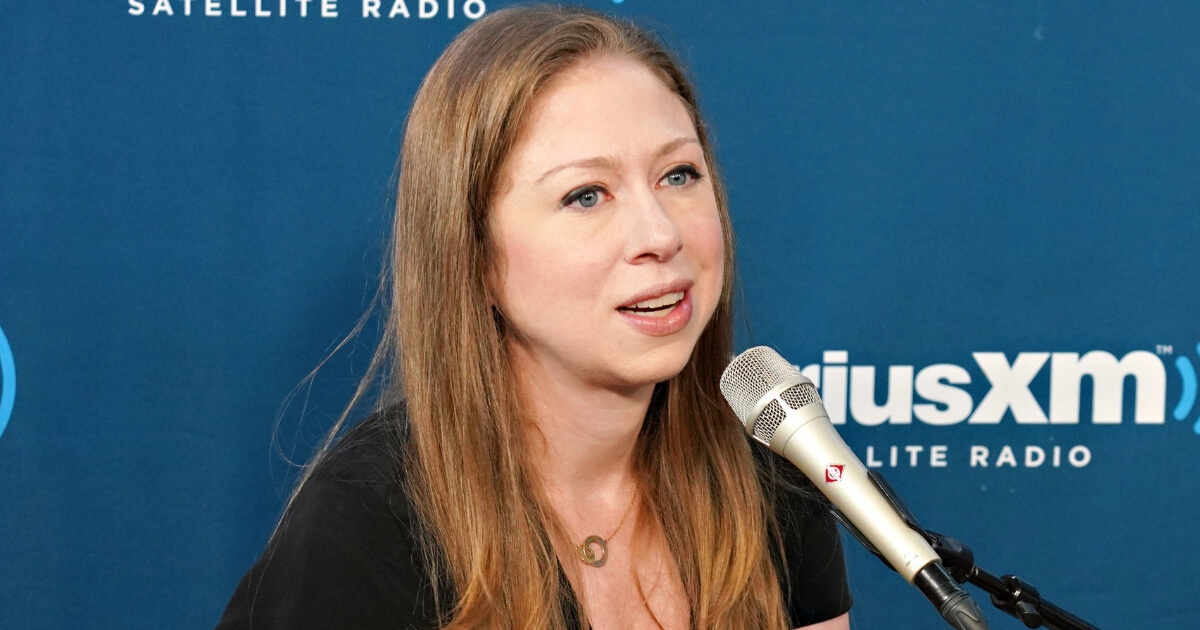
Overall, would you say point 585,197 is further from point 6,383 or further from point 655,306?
point 6,383

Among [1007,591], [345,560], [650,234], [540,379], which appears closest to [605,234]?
[650,234]

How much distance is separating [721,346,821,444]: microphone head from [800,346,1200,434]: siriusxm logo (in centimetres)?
82

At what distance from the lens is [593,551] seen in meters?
1.43

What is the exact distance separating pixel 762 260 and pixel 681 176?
537 mm

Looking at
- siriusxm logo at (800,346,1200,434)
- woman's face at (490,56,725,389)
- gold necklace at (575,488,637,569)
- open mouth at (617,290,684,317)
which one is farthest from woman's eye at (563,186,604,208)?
siriusxm logo at (800,346,1200,434)

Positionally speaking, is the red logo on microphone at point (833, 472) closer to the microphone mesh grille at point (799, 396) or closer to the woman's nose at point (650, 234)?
the microphone mesh grille at point (799, 396)

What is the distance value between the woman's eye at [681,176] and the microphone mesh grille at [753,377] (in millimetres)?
315

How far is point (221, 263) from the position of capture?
5.78 ft

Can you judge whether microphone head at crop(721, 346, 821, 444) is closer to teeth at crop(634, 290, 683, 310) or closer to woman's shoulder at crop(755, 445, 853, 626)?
teeth at crop(634, 290, 683, 310)

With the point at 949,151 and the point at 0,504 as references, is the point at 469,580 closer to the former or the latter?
the point at 0,504

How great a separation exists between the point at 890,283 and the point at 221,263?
1022 millimetres

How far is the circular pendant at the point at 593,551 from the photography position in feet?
4.66

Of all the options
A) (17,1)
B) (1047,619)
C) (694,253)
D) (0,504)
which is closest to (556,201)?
(694,253)

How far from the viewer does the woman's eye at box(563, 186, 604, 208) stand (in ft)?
4.22
